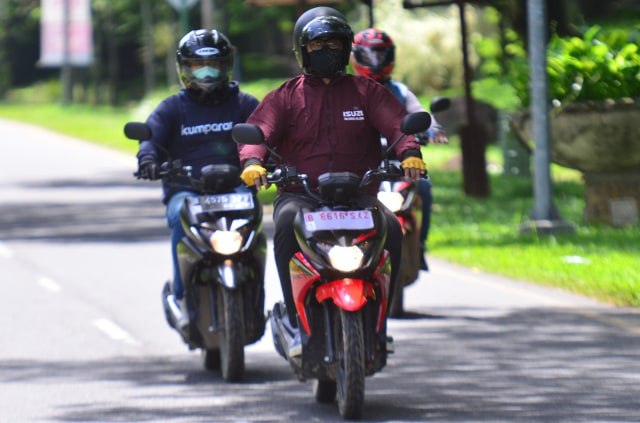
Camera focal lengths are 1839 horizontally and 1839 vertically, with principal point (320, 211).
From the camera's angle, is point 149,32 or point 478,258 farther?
point 149,32

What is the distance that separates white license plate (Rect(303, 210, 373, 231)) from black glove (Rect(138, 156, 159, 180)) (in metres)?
1.96

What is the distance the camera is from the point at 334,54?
9.00 m

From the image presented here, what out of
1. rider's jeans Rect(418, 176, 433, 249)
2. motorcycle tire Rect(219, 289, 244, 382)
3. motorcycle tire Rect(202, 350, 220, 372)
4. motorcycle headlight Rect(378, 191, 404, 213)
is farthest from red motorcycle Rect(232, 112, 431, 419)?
rider's jeans Rect(418, 176, 433, 249)

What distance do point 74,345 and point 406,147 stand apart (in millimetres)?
3895

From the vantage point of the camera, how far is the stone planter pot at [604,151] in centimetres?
1758

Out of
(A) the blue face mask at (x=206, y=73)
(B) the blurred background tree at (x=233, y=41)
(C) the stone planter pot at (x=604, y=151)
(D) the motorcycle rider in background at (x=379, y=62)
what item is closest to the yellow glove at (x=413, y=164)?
(A) the blue face mask at (x=206, y=73)

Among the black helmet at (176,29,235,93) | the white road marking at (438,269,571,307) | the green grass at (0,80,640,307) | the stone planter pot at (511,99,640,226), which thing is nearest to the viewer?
the black helmet at (176,29,235,93)

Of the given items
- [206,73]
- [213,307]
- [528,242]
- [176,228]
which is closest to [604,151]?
[528,242]

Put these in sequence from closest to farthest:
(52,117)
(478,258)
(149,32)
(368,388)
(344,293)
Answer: (344,293) → (368,388) → (478,258) → (52,117) → (149,32)

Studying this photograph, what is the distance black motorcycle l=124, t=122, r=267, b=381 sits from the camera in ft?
32.6

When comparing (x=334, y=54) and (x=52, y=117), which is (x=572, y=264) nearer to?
(x=334, y=54)

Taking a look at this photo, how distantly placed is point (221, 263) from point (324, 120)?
140 cm

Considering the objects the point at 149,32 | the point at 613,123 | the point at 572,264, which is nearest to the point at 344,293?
the point at 572,264

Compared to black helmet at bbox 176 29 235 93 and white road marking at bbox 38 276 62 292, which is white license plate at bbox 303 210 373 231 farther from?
white road marking at bbox 38 276 62 292
